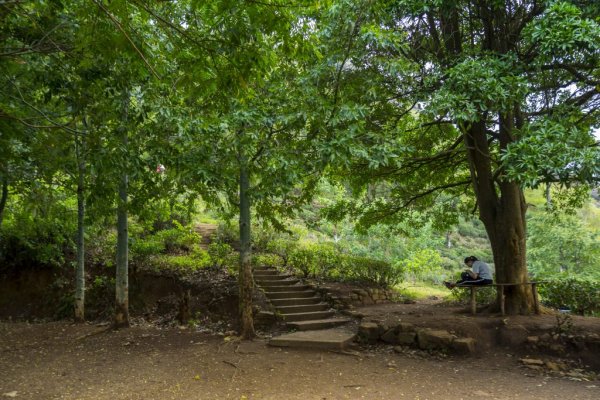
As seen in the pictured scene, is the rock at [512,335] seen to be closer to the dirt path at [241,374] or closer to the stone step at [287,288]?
the dirt path at [241,374]

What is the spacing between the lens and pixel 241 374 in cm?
620

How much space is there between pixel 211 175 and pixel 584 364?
21.2ft

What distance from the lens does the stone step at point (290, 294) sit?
10164mm

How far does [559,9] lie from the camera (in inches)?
209

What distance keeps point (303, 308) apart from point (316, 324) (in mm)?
958

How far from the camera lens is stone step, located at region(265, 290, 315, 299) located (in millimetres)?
10164

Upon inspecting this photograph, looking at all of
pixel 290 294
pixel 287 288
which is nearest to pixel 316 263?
pixel 287 288

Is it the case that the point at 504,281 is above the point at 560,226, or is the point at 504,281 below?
below

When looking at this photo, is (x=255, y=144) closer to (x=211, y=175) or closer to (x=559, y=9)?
(x=211, y=175)

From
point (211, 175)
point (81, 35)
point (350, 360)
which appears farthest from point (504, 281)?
point (81, 35)

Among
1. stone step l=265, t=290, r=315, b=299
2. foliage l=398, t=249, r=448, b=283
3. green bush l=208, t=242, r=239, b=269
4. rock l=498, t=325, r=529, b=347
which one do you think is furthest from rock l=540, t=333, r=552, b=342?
green bush l=208, t=242, r=239, b=269

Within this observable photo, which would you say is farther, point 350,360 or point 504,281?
point 504,281

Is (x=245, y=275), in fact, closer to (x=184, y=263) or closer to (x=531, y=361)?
(x=184, y=263)

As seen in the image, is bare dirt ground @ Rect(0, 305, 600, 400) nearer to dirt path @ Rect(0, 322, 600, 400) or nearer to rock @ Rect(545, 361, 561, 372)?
dirt path @ Rect(0, 322, 600, 400)
